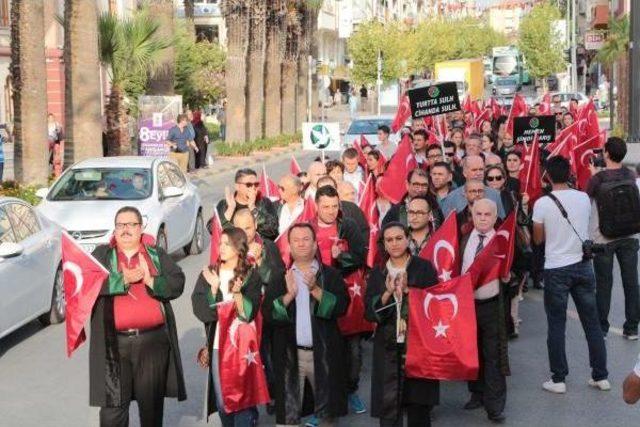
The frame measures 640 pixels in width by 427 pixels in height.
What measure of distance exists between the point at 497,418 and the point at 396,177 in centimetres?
461

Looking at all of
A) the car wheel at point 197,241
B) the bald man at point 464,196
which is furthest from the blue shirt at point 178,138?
the bald man at point 464,196

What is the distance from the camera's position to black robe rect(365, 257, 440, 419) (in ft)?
25.3

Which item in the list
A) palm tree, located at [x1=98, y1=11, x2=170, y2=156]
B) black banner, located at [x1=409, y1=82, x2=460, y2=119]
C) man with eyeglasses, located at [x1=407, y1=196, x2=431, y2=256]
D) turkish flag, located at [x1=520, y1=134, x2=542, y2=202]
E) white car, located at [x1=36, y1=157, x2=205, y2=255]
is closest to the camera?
man with eyeglasses, located at [x1=407, y1=196, x2=431, y2=256]

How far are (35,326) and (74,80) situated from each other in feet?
38.6

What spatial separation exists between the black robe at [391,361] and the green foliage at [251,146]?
103 ft

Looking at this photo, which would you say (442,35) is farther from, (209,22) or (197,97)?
(197,97)

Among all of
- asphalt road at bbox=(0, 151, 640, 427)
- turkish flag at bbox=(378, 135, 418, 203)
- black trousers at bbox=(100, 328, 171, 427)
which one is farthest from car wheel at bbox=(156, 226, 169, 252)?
black trousers at bbox=(100, 328, 171, 427)

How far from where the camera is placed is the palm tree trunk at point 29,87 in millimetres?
21203

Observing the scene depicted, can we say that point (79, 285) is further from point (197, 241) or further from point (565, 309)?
point (197, 241)

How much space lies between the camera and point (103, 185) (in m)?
16.4

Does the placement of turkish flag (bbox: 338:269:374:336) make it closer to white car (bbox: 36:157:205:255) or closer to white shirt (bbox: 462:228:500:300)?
white shirt (bbox: 462:228:500:300)

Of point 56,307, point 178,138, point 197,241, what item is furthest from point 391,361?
point 178,138

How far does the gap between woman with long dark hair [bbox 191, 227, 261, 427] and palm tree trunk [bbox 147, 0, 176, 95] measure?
81.2ft

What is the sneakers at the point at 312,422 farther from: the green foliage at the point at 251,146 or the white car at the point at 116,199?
the green foliage at the point at 251,146
